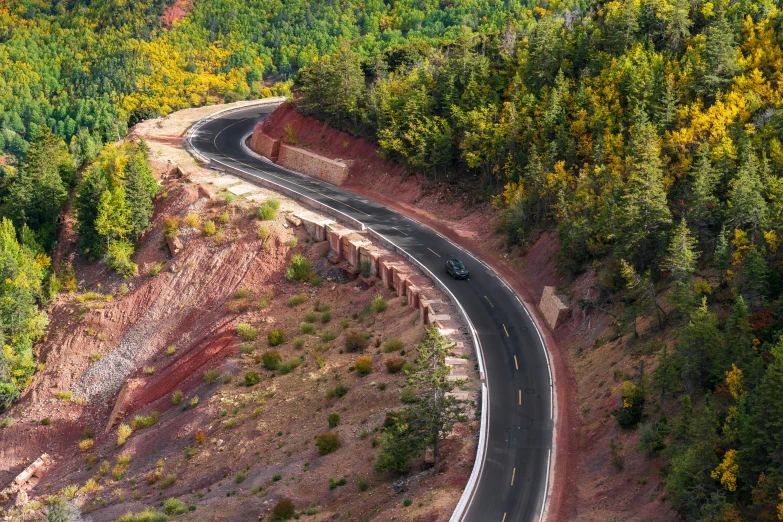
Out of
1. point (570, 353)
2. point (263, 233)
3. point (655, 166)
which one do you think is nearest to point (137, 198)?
point (263, 233)

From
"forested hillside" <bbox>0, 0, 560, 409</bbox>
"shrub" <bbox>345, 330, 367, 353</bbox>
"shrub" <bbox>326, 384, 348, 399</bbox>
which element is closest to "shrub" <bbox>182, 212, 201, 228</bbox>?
"forested hillside" <bbox>0, 0, 560, 409</bbox>

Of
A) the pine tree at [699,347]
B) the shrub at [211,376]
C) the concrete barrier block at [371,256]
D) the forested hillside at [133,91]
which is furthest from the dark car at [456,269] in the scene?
the forested hillside at [133,91]

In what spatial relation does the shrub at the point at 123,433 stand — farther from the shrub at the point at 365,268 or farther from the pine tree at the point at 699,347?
the pine tree at the point at 699,347

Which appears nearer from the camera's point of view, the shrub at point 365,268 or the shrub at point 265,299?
the shrub at point 365,268

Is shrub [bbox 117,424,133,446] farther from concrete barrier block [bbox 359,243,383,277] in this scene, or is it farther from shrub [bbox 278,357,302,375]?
concrete barrier block [bbox 359,243,383,277]

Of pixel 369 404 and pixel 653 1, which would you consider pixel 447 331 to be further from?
pixel 653 1

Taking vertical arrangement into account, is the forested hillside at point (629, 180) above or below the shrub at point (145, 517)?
above

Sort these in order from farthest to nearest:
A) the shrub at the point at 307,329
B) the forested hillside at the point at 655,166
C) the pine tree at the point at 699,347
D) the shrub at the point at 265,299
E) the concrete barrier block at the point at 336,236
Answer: the concrete barrier block at the point at 336,236 < the shrub at the point at 265,299 < the shrub at the point at 307,329 < the pine tree at the point at 699,347 < the forested hillside at the point at 655,166

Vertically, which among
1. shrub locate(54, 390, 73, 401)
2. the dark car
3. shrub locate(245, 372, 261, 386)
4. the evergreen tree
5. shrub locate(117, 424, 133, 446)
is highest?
the evergreen tree
